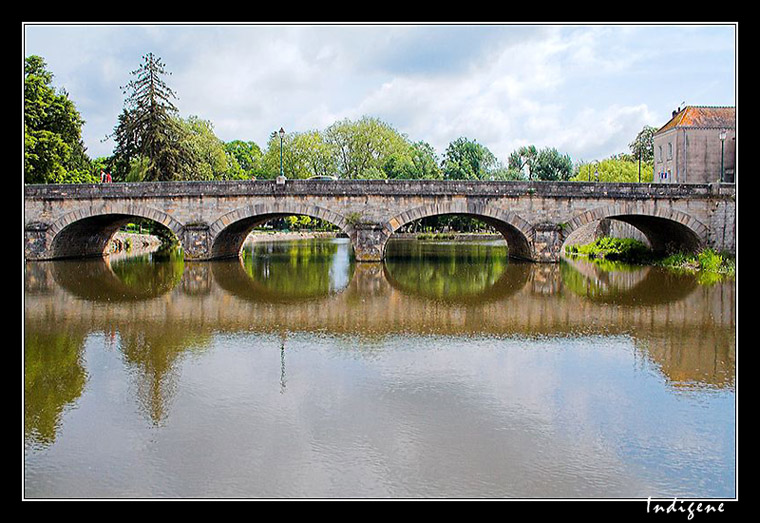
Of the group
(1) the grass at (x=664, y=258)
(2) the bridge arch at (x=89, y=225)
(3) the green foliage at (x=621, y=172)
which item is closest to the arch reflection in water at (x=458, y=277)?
(1) the grass at (x=664, y=258)

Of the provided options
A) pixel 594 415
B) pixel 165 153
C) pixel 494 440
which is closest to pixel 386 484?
pixel 494 440

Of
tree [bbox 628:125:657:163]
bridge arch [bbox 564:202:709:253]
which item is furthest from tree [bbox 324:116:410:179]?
bridge arch [bbox 564:202:709:253]

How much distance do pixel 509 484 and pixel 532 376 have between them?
3.53 m

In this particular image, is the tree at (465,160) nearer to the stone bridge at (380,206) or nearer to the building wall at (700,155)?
the building wall at (700,155)

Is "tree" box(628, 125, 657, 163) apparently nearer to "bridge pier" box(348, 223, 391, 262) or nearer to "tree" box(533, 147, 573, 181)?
"tree" box(533, 147, 573, 181)

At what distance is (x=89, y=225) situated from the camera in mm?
31984

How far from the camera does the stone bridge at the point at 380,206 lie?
88.6ft

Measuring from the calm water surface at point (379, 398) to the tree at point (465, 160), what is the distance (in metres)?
43.5

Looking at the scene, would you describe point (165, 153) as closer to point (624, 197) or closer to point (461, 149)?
point (624, 197)

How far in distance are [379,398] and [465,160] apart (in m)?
54.4

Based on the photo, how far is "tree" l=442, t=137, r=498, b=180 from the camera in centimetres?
5909

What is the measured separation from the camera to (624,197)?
88.7ft

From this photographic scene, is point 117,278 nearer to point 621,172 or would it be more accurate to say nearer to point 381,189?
point 381,189

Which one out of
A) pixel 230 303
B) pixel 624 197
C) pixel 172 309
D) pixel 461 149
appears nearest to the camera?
pixel 172 309
